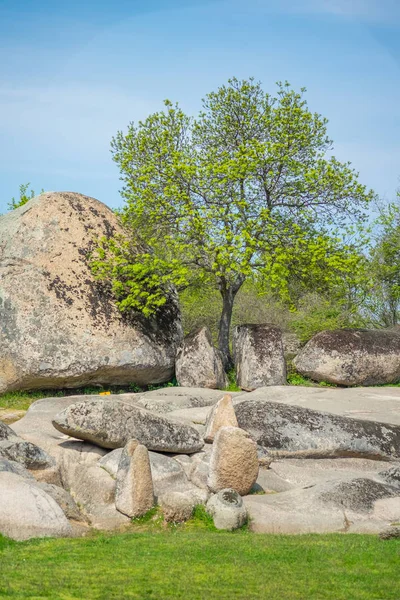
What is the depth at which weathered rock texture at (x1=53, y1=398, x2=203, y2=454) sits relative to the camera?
1600 cm

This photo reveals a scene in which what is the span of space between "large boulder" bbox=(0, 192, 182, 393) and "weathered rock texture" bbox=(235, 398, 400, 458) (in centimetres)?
923

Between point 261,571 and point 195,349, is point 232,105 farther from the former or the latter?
point 261,571

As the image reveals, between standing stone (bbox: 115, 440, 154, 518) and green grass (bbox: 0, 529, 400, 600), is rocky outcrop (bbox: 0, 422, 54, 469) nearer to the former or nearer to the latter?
standing stone (bbox: 115, 440, 154, 518)

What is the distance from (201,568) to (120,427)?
683cm

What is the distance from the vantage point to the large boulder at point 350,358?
2908 centimetres

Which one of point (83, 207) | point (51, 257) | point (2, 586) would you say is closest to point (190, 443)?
point (2, 586)

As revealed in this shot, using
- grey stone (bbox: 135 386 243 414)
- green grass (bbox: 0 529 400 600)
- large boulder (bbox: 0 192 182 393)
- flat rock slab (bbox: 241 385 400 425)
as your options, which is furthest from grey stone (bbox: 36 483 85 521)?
large boulder (bbox: 0 192 182 393)

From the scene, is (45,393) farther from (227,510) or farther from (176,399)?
(227,510)

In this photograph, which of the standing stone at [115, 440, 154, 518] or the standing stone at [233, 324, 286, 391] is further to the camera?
the standing stone at [233, 324, 286, 391]

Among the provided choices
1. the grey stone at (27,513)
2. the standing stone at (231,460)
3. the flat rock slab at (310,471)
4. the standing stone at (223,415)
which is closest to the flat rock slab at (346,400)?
the flat rock slab at (310,471)

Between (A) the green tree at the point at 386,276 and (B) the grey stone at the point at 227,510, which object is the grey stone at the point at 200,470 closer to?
(B) the grey stone at the point at 227,510

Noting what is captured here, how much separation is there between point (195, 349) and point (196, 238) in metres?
4.79

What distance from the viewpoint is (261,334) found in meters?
28.5

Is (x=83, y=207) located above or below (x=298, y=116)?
below
